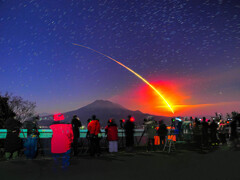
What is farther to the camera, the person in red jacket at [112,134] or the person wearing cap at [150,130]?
the person wearing cap at [150,130]

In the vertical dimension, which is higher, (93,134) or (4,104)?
(4,104)

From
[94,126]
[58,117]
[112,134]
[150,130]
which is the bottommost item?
[112,134]

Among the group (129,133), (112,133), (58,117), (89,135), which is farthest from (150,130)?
(58,117)

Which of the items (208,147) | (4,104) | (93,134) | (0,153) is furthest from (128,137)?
(4,104)

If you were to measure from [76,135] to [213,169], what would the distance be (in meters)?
7.13

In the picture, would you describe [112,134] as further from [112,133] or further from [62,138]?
[62,138]

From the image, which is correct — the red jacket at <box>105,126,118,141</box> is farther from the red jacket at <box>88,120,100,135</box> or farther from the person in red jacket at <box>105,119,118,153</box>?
the red jacket at <box>88,120,100,135</box>

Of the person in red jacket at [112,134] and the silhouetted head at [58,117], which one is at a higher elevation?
the silhouetted head at [58,117]

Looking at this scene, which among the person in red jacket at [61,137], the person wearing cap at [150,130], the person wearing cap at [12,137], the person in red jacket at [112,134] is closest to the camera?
the person in red jacket at [61,137]

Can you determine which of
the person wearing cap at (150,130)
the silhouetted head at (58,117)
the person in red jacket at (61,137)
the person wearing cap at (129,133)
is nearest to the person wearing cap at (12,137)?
the person in red jacket at (61,137)

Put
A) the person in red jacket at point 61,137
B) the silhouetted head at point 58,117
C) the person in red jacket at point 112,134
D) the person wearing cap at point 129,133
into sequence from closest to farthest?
the silhouetted head at point 58,117, the person in red jacket at point 61,137, the person in red jacket at point 112,134, the person wearing cap at point 129,133

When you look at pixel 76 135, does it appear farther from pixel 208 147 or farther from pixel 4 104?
pixel 4 104

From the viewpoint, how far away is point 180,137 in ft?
84.6

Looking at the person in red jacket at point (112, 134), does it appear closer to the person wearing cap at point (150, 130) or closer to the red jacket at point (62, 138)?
the person wearing cap at point (150, 130)
